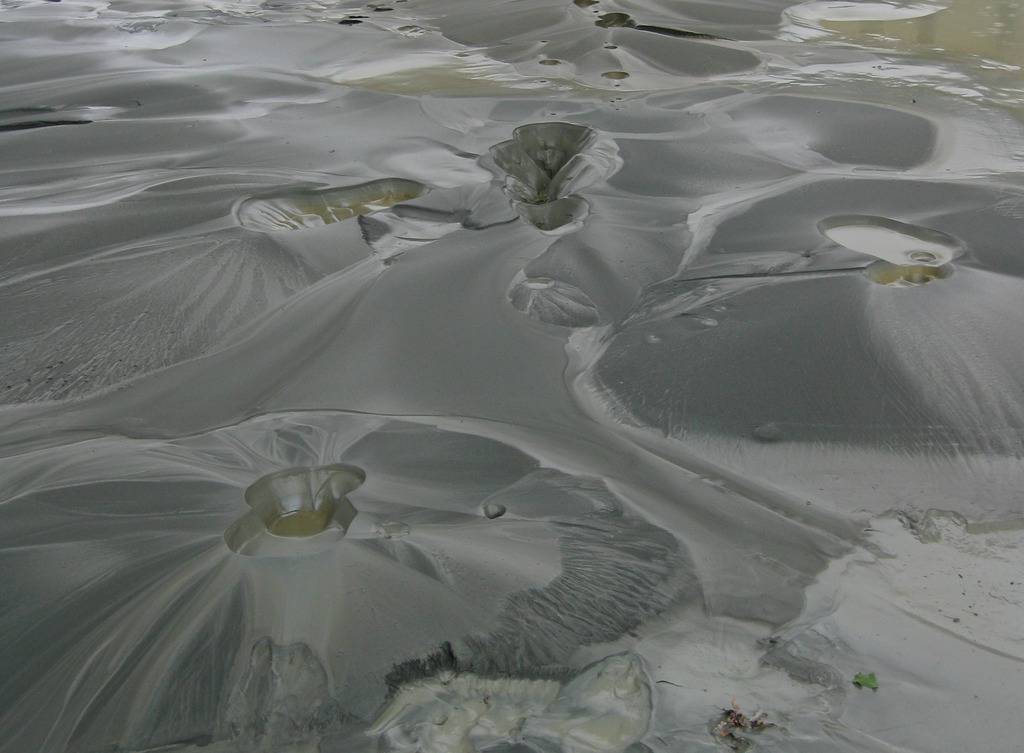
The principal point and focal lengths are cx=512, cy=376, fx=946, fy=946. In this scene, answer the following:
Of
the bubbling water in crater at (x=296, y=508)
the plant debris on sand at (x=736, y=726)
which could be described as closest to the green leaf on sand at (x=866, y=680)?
the plant debris on sand at (x=736, y=726)

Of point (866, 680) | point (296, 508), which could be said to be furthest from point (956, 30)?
point (296, 508)

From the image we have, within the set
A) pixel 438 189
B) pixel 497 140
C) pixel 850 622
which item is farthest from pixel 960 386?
pixel 497 140

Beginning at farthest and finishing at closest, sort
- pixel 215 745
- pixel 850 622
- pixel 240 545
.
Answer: pixel 240 545 < pixel 850 622 < pixel 215 745

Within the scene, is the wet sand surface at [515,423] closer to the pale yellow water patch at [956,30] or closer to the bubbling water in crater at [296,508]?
the bubbling water in crater at [296,508]

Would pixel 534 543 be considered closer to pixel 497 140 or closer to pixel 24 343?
pixel 24 343

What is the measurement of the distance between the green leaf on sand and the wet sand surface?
0.06ft

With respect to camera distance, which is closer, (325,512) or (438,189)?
(325,512)

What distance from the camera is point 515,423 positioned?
2277mm

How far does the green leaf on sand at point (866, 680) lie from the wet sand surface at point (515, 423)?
20 millimetres

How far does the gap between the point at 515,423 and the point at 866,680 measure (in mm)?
987

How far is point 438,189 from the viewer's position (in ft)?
11.3

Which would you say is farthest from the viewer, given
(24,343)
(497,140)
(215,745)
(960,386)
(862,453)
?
(497,140)

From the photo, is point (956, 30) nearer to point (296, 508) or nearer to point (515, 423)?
point (515, 423)

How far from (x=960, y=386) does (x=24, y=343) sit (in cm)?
245
